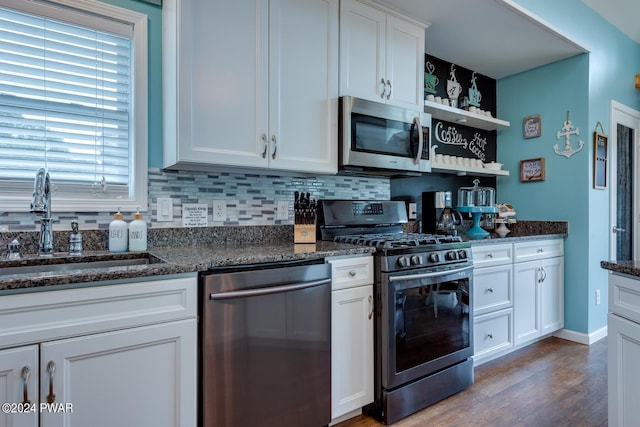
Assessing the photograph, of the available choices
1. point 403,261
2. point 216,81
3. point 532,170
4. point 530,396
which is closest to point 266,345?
point 403,261

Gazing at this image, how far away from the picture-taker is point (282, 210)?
225 cm

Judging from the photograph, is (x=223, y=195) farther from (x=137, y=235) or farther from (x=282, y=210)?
(x=137, y=235)

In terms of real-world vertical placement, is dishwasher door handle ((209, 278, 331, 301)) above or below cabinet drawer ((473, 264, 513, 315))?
above

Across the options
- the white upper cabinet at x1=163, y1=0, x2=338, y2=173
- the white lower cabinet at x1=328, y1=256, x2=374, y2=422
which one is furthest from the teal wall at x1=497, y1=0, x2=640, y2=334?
the white lower cabinet at x1=328, y1=256, x2=374, y2=422

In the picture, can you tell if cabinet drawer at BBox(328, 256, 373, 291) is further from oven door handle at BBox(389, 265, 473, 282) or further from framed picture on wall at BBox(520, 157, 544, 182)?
framed picture on wall at BBox(520, 157, 544, 182)

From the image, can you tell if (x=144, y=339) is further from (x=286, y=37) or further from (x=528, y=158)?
(x=528, y=158)

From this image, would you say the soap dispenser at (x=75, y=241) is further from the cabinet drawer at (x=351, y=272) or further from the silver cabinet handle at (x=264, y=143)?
the cabinet drawer at (x=351, y=272)

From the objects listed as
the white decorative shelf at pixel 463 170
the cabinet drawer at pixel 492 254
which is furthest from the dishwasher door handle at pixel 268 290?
the white decorative shelf at pixel 463 170

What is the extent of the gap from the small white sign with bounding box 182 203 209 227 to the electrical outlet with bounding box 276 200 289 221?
43 centimetres

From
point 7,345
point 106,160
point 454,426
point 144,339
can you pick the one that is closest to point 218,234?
point 106,160

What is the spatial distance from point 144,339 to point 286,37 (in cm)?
157

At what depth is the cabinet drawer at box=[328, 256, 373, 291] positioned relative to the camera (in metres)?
1.74

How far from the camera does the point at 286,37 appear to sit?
190 cm

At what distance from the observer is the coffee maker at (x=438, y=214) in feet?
9.34
